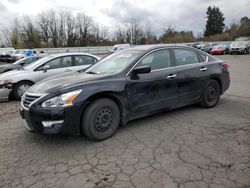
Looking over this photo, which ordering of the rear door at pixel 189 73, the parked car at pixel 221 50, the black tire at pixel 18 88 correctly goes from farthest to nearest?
the parked car at pixel 221 50 < the black tire at pixel 18 88 < the rear door at pixel 189 73

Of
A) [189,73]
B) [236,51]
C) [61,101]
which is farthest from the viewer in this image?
[236,51]

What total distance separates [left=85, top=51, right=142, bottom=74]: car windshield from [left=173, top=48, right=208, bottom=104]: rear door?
0.99 metres

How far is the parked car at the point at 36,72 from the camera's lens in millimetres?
6645

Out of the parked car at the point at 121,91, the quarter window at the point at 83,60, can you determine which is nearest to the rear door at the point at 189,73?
the parked car at the point at 121,91

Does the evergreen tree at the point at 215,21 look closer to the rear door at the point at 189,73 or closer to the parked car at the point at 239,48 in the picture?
the parked car at the point at 239,48

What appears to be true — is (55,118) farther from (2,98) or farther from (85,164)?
(2,98)

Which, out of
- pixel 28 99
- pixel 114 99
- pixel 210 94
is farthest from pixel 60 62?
pixel 210 94

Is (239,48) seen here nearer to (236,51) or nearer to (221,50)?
(236,51)

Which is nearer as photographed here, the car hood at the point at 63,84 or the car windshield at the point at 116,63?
the car hood at the point at 63,84

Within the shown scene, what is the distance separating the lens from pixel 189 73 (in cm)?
468

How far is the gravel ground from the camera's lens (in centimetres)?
261

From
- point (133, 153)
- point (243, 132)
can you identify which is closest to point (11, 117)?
point (133, 153)

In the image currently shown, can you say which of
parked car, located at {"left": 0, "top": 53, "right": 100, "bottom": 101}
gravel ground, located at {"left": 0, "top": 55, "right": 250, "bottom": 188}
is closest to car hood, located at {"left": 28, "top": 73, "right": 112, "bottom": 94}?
gravel ground, located at {"left": 0, "top": 55, "right": 250, "bottom": 188}

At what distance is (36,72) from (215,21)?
79.4 meters
